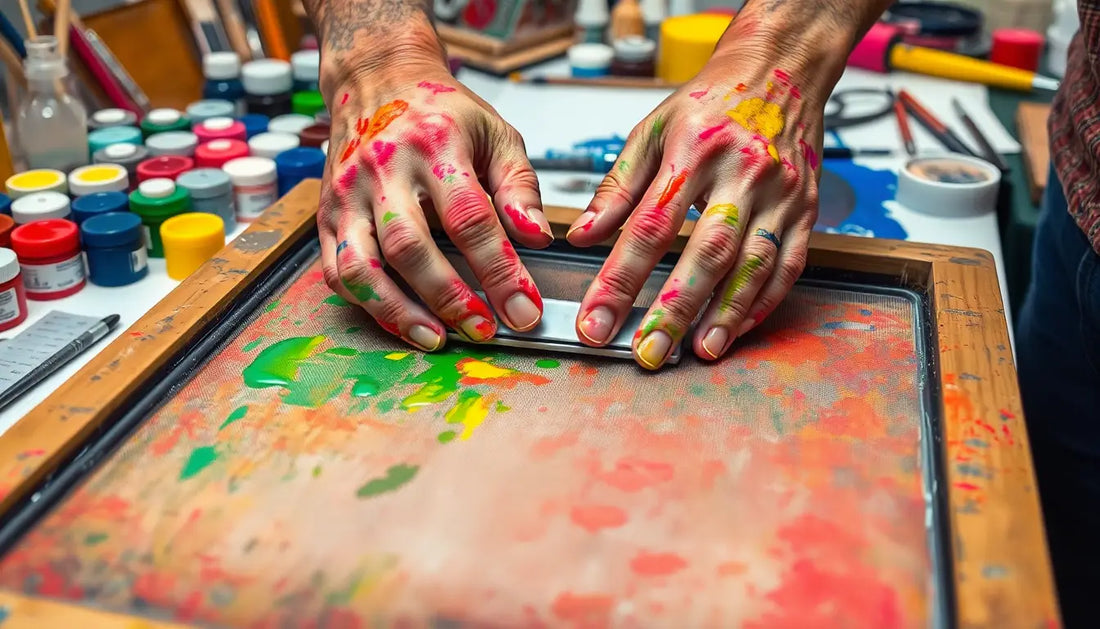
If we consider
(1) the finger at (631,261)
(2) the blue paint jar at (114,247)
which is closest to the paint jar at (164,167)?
(2) the blue paint jar at (114,247)

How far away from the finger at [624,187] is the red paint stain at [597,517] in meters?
0.29

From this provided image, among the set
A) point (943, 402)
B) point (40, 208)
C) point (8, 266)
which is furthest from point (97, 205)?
point (943, 402)

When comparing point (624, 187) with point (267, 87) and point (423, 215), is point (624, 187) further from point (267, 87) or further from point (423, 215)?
point (267, 87)

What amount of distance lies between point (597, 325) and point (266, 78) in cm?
87

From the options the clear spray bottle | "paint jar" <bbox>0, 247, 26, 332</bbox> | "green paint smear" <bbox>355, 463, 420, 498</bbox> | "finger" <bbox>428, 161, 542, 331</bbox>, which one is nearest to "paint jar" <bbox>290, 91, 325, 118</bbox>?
the clear spray bottle

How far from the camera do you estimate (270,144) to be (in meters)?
1.21

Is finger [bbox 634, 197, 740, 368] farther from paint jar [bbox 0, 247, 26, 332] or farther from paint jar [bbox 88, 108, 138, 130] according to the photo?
paint jar [bbox 88, 108, 138, 130]

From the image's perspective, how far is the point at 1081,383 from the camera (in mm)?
1046

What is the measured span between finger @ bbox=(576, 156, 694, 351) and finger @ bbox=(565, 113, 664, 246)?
0.04 m

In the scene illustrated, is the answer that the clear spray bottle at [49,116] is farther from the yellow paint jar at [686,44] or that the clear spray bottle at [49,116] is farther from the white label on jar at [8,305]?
the yellow paint jar at [686,44]

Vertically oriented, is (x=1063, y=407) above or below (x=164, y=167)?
below

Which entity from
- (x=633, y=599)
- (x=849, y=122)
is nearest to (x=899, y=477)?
(x=633, y=599)

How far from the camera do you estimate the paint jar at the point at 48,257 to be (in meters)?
0.92

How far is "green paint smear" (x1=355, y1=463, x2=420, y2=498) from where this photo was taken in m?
0.60
